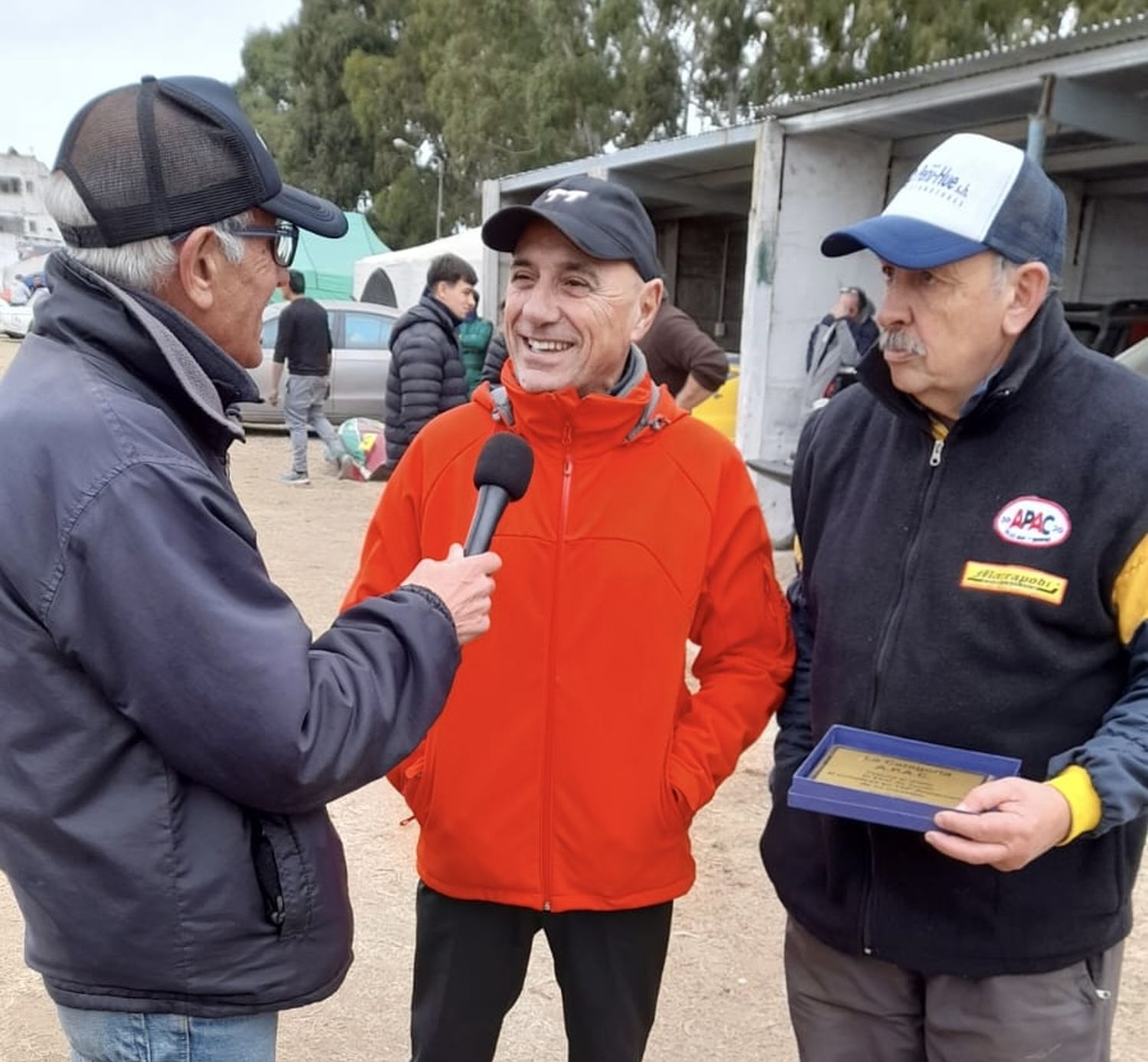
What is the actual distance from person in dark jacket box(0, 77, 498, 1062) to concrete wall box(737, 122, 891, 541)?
646cm

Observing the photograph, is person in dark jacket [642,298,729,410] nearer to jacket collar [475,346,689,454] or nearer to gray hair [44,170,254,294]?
jacket collar [475,346,689,454]

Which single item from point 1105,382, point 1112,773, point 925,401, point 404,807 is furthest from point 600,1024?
point 404,807

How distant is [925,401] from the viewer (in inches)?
70.9

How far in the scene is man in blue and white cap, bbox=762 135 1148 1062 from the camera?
1.65 metres

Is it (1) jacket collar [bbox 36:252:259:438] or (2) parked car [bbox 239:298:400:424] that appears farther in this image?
(2) parked car [bbox 239:298:400:424]

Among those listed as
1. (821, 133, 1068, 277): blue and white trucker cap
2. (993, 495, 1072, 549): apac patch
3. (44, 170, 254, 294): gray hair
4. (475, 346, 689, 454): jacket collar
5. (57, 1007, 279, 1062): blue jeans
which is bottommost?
(57, 1007, 279, 1062): blue jeans

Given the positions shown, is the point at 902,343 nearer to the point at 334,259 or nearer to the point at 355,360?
the point at 355,360

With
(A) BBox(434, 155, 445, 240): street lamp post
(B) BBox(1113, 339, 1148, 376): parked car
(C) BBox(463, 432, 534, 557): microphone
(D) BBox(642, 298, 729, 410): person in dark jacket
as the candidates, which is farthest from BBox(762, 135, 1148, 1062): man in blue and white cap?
(A) BBox(434, 155, 445, 240): street lamp post

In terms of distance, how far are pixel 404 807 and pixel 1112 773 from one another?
308 cm

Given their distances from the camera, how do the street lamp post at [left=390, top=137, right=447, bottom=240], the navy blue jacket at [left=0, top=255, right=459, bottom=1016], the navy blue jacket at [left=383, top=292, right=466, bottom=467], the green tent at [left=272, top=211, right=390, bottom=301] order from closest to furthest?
the navy blue jacket at [left=0, top=255, right=459, bottom=1016] < the navy blue jacket at [left=383, top=292, right=466, bottom=467] < the green tent at [left=272, top=211, right=390, bottom=301] < the street lamp post at [left=390, top=137, right=447, bottom=240]

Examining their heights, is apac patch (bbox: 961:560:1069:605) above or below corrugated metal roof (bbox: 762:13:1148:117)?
below

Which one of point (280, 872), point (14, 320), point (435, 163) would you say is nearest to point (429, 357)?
point (280, 872)

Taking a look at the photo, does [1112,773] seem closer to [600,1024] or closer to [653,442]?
[653,442]

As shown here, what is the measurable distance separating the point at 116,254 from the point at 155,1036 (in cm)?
109
